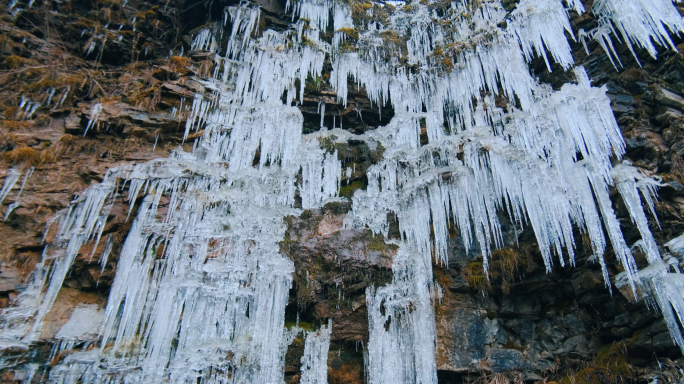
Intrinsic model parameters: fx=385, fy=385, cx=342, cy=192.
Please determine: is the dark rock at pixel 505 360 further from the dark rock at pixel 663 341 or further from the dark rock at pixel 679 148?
the dark rock at pixel 679 148

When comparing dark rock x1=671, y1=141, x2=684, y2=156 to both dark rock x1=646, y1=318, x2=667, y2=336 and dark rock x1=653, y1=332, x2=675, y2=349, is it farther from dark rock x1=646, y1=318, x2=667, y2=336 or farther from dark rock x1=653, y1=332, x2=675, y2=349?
dark rock x1=653, y1=332, x2=675, y2=349

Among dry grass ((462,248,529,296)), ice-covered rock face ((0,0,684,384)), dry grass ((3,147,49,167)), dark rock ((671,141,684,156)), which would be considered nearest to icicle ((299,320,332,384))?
ice-covered rock face ((0,0,684,384))

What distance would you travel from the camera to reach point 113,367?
236 inches

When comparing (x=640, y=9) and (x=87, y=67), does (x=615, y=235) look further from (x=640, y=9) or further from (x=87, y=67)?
(x=87, y=67)

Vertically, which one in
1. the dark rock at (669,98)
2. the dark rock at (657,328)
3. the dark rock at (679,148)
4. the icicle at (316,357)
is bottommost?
the icicle at (316,357)

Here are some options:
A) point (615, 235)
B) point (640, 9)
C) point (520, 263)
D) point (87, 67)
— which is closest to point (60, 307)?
point (87, 67)

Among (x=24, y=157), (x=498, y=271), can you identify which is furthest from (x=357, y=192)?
→ (x=24, y=157)

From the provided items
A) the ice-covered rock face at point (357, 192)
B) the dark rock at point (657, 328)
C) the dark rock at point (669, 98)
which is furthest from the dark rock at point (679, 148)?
the dark rock at point (657, 328)

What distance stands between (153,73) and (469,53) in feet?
24.5

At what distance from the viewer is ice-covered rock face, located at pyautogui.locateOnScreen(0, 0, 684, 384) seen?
6191 millimetres

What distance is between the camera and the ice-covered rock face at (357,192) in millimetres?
6191

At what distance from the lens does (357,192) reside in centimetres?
831

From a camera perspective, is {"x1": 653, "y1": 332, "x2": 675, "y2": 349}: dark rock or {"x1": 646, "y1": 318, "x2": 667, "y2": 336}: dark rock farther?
{"x1": 646, "y1": 318, "x2": 667, "y2": 336}: dark rock

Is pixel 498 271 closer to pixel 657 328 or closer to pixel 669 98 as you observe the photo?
pixel 657 328
